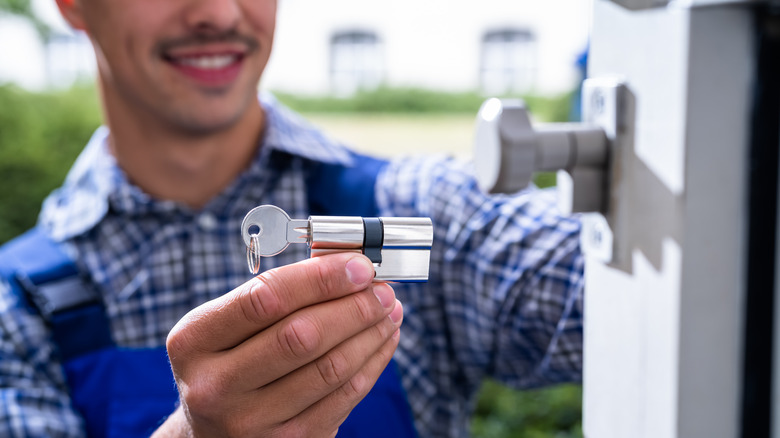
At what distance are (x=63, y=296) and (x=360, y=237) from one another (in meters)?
0.78

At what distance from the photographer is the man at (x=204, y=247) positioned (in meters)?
1.01

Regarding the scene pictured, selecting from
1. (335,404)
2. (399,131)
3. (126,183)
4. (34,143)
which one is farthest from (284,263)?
(399,131)

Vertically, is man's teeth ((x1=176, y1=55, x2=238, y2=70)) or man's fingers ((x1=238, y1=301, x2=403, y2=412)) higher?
man's teeth ((x1=176, y1=55, x2=238, y2=70))

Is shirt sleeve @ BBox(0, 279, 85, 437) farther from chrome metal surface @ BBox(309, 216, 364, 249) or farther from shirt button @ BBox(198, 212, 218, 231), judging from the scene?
chrome metal surface @ BBox(309, 216, 364, 249)

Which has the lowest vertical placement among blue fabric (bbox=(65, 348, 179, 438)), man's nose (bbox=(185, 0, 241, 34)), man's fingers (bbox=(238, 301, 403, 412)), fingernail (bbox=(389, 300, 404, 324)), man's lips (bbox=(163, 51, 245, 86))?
blue fabric (bbox=(65, 348, 179, 438))

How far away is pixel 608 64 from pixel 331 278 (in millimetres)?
238

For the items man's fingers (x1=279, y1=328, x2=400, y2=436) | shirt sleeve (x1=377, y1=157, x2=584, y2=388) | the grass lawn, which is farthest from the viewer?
the grass lawn

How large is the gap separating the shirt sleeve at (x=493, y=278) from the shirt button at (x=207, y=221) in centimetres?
29

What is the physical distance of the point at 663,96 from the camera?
1.26 feet

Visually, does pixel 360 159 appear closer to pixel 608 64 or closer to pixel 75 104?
pixel 608 64

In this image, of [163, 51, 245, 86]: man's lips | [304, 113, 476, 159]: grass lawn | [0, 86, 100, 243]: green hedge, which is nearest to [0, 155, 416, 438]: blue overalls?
[163, 51, 245, 86]: man's lips

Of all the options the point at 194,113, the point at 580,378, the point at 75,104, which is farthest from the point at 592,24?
the point at 75,104

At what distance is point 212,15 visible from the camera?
1052mm

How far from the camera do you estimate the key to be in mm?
484
